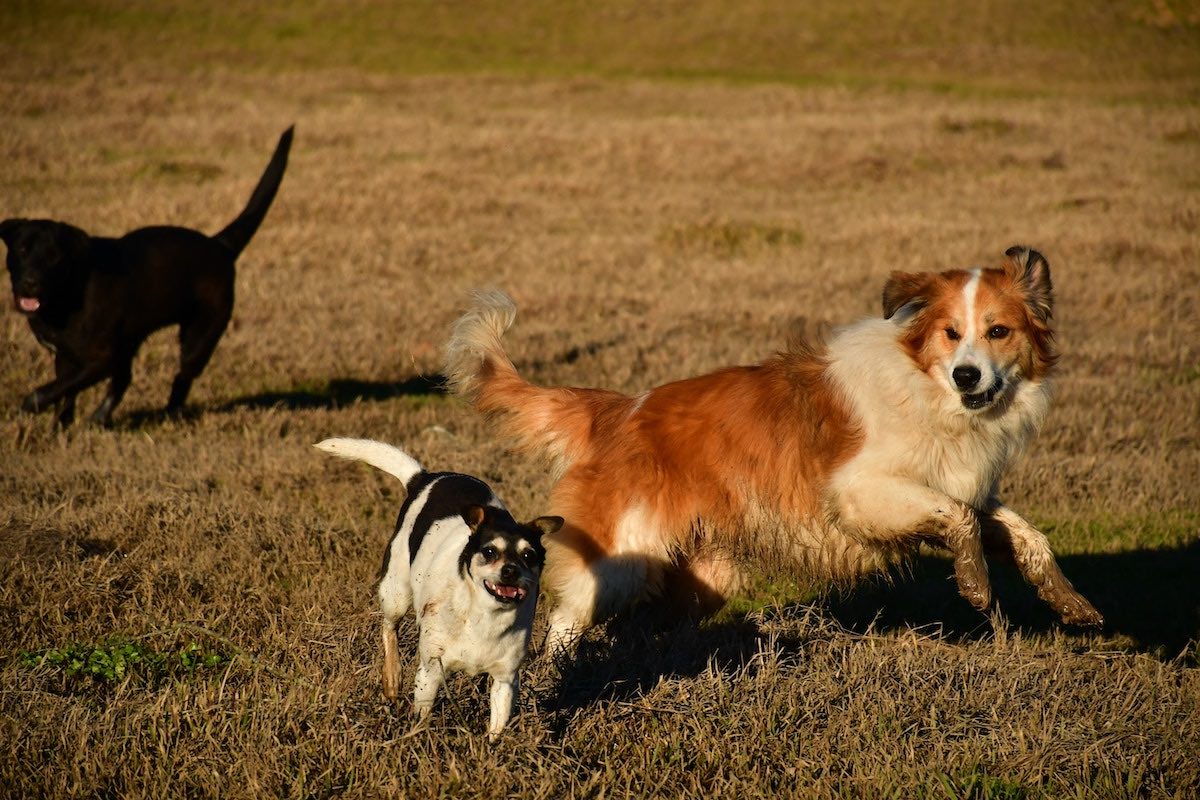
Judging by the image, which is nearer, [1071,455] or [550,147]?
[1071,455]

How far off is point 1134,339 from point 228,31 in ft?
119

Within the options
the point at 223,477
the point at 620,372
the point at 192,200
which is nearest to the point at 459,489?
the point at 223,477

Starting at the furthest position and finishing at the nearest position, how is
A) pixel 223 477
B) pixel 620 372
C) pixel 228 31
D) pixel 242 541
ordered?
pixel 228 31 < pixel 620 372 < pixel 223 477 < pixel 242 541

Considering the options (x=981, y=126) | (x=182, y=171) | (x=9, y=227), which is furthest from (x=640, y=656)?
(x=981, y=126)

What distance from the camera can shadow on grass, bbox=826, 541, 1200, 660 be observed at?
18.4ft

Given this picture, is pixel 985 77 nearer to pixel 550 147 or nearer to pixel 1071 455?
pixel 550 147

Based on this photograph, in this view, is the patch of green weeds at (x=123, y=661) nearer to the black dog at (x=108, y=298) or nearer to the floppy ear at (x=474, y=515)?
the floppy ear at (x=474, y=515)

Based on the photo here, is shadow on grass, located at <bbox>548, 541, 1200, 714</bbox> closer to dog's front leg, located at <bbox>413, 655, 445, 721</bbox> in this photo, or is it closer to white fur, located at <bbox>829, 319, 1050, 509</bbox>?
dog's front leg, located at <bbox>413, 655, 445, 721</bbox>

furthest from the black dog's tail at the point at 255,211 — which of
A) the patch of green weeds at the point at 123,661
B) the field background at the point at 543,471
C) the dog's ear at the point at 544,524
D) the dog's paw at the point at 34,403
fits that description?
the dog's ear at the point at 544,524

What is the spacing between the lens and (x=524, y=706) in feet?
13.1

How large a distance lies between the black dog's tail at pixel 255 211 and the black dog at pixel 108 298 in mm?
405

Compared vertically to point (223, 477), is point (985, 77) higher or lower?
higher

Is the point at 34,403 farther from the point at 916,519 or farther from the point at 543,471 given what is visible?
the point at 916,519

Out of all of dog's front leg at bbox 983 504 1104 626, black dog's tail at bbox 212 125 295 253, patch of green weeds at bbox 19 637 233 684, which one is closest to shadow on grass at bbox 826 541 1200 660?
dog's front leg at bbox 983 504 1104 626
